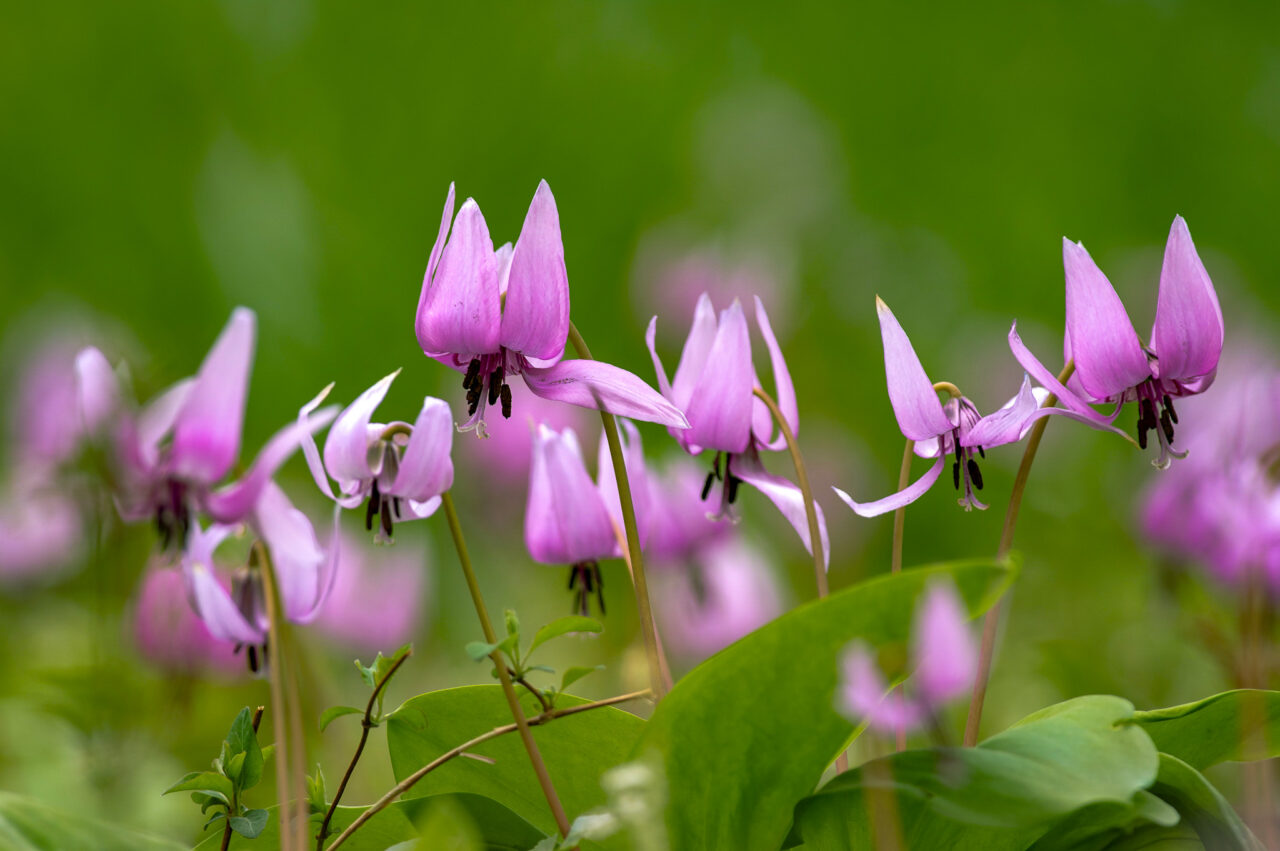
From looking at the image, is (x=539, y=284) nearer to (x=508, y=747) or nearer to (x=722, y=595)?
(x=508, y=747)

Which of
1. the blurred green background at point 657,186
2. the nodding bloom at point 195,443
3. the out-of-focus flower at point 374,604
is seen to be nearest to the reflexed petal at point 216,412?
the nodding bloom at point 195,443

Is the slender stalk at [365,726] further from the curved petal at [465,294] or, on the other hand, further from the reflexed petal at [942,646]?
the reflexed petal at [942,646]

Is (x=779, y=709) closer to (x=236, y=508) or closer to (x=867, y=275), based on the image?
(x=236, y=508)

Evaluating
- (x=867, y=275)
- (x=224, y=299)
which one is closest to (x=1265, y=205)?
(x=867, y=275)

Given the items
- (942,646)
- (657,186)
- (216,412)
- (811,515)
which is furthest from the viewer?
(657,186)

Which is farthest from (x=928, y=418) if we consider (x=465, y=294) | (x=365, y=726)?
(x=365, y=726)

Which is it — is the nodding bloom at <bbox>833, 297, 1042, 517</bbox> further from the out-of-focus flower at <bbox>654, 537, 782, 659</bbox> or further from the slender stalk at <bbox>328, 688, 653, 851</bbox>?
the out-of-focus flower at <bbox>654, 537, 782, 659</bbox>

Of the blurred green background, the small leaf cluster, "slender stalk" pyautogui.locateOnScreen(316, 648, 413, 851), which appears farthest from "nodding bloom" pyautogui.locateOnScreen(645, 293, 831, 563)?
the blurred green background
